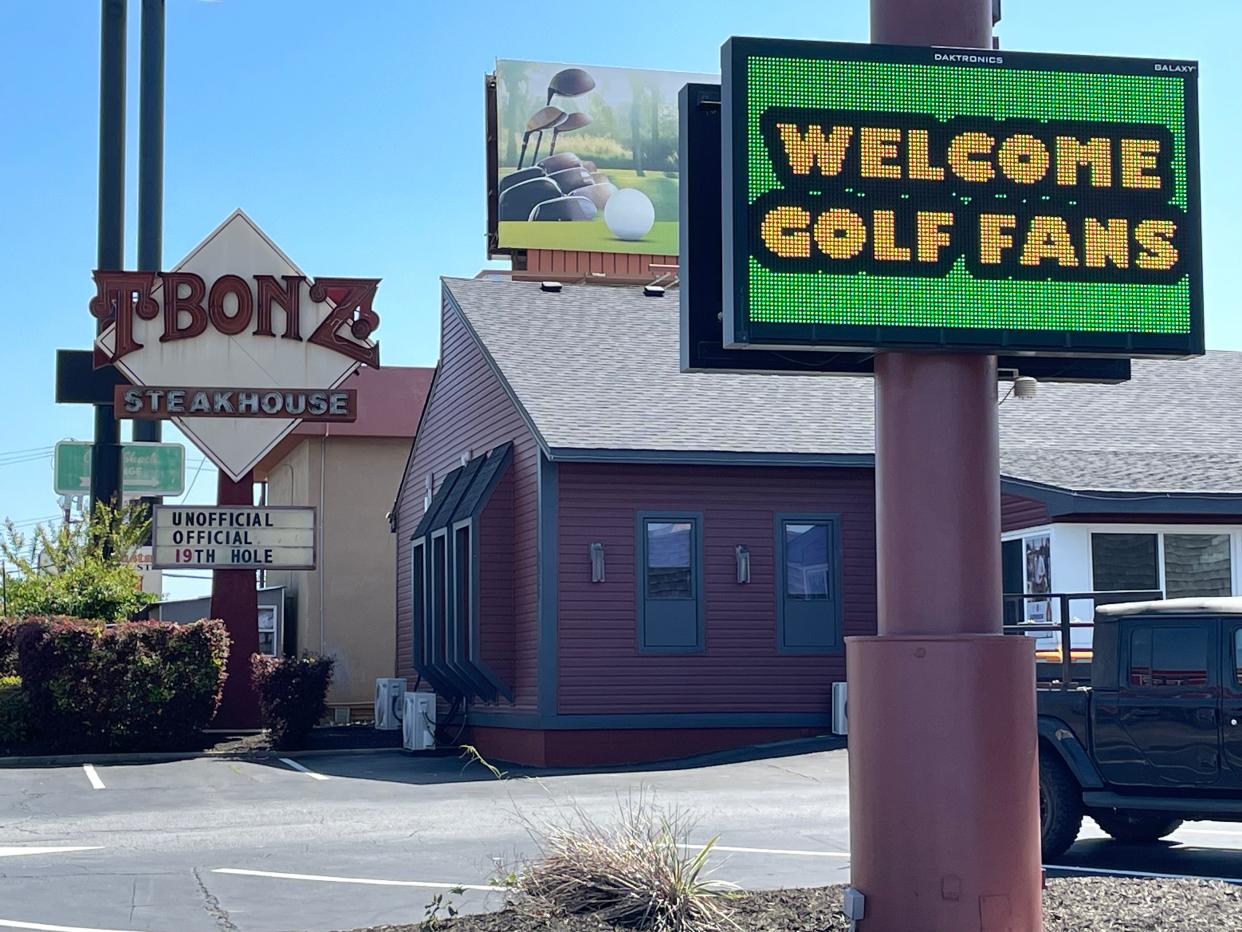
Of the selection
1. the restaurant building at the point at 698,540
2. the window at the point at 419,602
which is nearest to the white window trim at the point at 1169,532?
the restaurant building at the point at 698,540

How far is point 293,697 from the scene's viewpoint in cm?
2373

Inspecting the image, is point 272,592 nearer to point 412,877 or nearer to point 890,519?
point 412,877

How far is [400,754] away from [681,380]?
6.88 metres

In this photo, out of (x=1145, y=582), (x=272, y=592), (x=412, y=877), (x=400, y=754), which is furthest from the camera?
(x=272, y=592)

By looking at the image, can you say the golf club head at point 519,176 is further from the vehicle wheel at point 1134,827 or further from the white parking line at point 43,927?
the white parking line at point 43,927

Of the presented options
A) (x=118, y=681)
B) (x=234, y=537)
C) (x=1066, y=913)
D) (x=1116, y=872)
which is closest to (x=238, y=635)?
(x=234, y=537)

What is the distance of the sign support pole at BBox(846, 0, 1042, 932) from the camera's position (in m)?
7.04

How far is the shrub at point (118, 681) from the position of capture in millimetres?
22766

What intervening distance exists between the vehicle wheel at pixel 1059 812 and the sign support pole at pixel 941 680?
4.63 meters

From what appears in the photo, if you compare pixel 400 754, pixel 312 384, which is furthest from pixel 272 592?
pixel 400 754

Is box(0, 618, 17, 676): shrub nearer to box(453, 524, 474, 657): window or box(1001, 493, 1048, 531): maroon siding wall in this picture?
box(453, 524, 474, 657): window

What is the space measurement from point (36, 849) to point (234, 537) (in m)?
13.0

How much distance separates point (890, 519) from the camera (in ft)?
24.4

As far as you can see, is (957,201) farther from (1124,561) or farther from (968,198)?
(1124,561)
